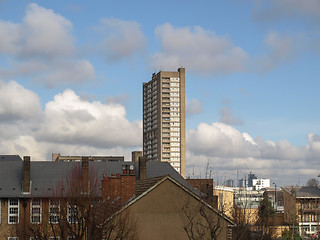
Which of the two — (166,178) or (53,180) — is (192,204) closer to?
(166,178)

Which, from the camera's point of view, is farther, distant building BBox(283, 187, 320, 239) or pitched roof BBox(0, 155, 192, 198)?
distant building BBox(283, 187, 320, 239)

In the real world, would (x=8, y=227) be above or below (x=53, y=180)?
below

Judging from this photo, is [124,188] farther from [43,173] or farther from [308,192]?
[308,192]

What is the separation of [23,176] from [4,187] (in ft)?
7.28

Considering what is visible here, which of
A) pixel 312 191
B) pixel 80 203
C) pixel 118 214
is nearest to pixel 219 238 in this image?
pixel 118 214

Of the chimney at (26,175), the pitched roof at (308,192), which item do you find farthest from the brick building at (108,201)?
the pitched roof at (308,192)

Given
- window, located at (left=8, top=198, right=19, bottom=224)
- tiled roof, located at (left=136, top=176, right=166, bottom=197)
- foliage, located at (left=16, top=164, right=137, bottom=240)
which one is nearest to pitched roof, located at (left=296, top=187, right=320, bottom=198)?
window, located at (left=8, top=198, right=19, bottom=224)

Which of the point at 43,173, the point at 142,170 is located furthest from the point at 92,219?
the point at 43,173

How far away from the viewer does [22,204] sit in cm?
5119

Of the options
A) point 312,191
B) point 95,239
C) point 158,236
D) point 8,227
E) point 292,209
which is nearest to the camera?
point 95,239

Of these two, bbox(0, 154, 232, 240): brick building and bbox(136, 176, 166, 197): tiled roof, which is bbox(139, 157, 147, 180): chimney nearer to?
bbox(0, 154, 232, 240): brick building

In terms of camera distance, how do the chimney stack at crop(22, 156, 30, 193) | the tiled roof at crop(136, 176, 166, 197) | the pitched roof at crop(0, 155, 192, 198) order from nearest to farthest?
the tiled roof at crop(136, 176, 166, 197), the chimney stack at crop(22, 156, 30, 193), the pitched roof at crop(0, 155, 192, 198)

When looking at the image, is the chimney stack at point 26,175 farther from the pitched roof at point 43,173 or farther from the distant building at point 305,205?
the distant building at point 305,205

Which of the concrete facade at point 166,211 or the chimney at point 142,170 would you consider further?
the chimney at point 142,170
